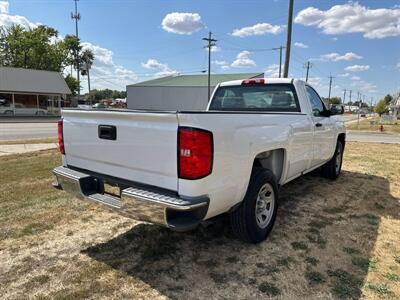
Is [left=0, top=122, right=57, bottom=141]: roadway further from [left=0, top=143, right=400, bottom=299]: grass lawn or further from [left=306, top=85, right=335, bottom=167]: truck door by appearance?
[left=306, top=85, right=335, bottom=167]: truck door

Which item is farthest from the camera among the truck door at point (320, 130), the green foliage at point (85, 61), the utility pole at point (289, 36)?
the green foliage at point (85, 61)

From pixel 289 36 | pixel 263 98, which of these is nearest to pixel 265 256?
pixel 263 98

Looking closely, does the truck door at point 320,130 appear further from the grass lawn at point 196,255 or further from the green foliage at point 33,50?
the green foliage at point 33,50

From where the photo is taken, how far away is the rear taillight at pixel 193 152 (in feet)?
8.80

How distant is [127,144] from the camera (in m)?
3.08

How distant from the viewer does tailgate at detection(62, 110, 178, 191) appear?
9.17ft

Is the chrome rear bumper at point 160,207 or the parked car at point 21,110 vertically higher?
the chrome rear bumper at point 160,207

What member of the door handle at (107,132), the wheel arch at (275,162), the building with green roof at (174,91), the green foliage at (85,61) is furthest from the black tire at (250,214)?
the green foliage at (85,61)

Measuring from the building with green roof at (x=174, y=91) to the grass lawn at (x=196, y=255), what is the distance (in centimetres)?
4928

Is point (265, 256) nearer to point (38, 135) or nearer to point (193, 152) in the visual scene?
point (193, 152)

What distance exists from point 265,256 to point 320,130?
8.90 ft

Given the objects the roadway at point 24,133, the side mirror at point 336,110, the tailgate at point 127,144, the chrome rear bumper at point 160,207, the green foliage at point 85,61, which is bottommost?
the roadway at point 24,133

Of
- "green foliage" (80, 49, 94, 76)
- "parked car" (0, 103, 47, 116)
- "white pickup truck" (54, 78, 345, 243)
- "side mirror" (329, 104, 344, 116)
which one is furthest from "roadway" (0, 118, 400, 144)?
"green foliage" (80, 49, 94, 76)

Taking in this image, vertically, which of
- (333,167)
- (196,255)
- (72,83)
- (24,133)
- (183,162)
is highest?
(72,83)
